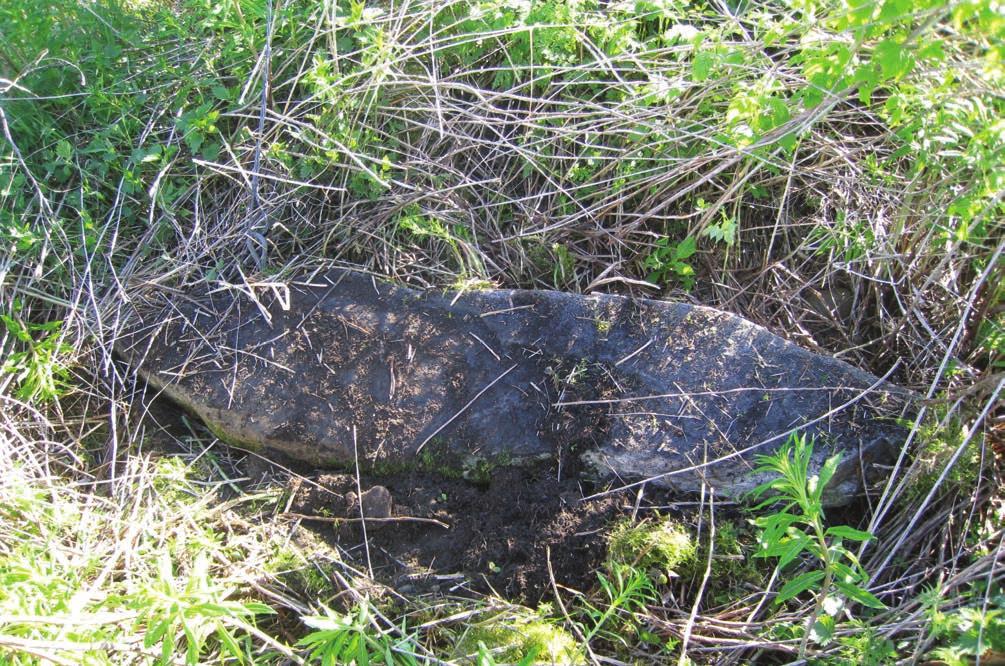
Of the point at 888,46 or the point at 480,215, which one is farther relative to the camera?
the point at 480,215

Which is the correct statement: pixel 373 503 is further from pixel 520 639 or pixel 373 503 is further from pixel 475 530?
pixel 520 639

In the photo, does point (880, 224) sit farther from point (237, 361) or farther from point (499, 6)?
point (237, 361)

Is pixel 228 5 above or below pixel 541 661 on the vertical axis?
above

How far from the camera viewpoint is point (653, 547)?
2217mm

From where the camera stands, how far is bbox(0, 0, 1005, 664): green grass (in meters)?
2.19

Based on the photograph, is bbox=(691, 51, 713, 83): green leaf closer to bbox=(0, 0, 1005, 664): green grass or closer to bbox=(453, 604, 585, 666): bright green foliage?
bbox=(0, 0, 1005, 664): green grass

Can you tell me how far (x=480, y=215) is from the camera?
3064 mm

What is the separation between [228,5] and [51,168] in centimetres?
100

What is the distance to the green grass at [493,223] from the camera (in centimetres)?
219

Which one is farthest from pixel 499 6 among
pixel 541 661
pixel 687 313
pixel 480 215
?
pixel 541 661

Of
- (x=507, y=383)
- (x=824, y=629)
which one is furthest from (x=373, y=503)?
(x=824, y=629)

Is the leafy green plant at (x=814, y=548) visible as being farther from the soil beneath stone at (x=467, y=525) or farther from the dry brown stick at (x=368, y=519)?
the dry brown stick at (x=368, y=519)

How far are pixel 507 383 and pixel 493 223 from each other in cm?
78

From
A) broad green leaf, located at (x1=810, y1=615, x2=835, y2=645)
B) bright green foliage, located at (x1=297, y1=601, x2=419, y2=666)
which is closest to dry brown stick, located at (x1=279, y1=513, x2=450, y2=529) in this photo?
bright green foliage, located at (x1=297, y1=601, x2=419, y2=666)
